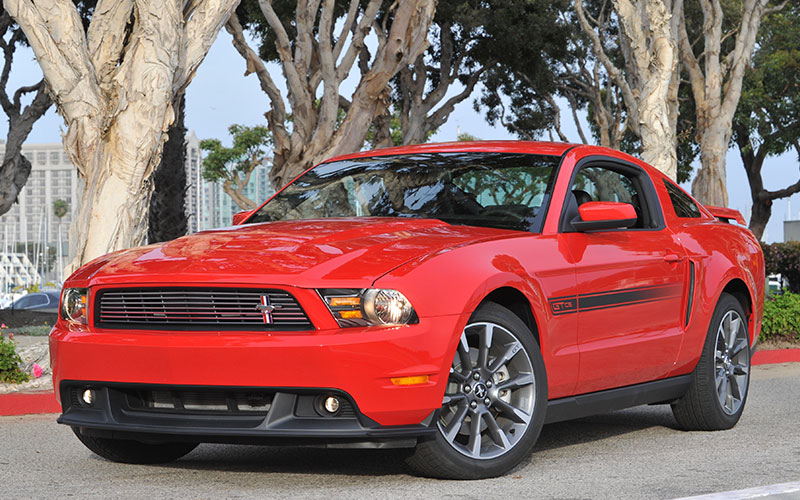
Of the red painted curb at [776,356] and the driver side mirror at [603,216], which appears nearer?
the driver side mirror at [603,216]

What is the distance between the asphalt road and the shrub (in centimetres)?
635

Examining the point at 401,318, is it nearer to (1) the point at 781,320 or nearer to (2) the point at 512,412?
(2) the point at 512,412

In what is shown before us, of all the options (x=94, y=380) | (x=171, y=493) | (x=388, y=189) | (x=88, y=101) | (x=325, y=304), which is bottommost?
(x=171, y=493)

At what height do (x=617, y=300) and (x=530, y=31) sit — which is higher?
(x=530, y=31)

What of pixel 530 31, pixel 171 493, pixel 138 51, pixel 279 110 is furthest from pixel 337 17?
pixel 171 493

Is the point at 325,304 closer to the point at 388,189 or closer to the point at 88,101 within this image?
the point at 388,189

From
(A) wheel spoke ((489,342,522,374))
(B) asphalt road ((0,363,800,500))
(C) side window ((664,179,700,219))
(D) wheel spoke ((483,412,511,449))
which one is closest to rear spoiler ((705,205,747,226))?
(C) side window ((664,179,700,219))

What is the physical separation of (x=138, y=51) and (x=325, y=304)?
6.16 metres

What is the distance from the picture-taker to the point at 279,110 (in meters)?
19.2

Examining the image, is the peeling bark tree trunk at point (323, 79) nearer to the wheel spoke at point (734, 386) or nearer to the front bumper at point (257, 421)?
the wheel spoke at point (734, 386)

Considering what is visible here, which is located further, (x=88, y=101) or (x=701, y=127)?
(x=701, y=127)

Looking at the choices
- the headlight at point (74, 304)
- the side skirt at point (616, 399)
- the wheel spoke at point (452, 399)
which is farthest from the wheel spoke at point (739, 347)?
the headlight at point (74, 304)

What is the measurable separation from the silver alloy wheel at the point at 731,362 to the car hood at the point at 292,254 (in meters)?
2.28

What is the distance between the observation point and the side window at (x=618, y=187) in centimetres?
682
